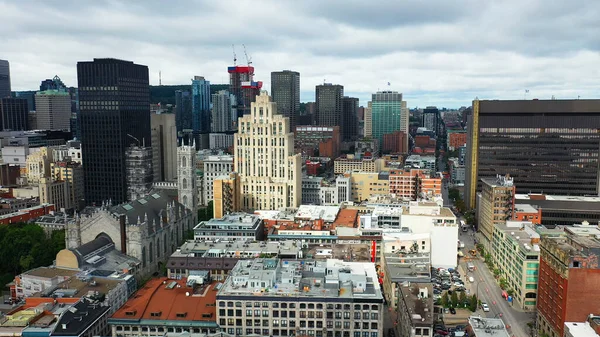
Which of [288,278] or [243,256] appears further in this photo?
[243,256]

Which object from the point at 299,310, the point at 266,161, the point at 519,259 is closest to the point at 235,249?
the point at 299,310

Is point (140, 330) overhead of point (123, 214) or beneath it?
beneath

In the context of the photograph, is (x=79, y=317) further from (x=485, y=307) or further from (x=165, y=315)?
(x=485, y=307)

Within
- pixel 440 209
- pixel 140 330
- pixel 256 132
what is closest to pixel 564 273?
pixel 440 209

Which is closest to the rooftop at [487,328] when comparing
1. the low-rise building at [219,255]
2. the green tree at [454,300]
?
the green tree at [454,300]

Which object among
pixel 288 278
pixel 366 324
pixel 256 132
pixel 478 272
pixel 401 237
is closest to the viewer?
pixel 366 324

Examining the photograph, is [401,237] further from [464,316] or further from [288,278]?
[288,278]
